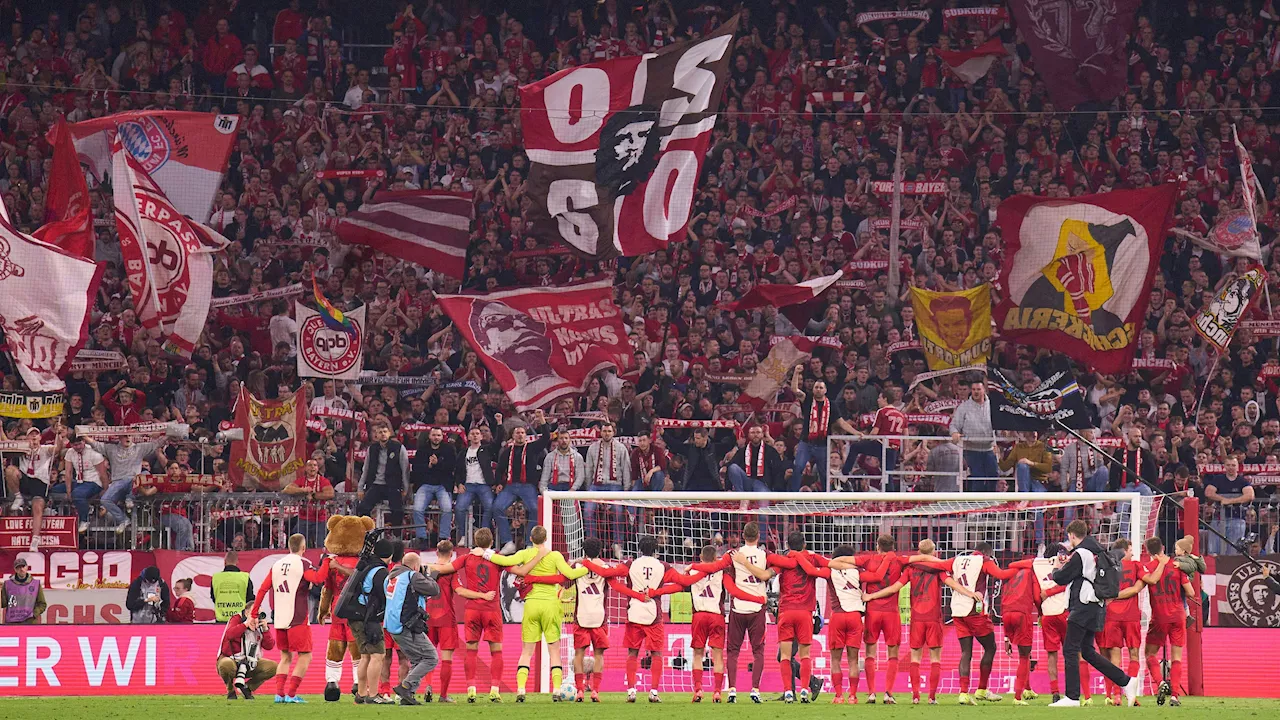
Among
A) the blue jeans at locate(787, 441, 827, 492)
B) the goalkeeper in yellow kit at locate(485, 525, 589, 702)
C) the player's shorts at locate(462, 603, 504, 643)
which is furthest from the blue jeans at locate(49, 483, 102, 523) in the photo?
the blue jeans at locate(787, 441, 827, 492)

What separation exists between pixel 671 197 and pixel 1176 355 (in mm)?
7544

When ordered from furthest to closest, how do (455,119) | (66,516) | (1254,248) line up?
(455,119)
(1254,248)
(66,516)

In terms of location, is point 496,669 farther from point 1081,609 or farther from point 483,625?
point 1081,609

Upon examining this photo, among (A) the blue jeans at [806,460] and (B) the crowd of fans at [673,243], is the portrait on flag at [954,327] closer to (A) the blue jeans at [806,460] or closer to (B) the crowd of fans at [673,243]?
(B) the crowd of fans at [673,243]

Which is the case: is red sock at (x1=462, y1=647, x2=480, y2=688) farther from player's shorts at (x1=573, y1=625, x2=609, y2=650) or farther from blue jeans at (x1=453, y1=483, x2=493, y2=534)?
blue jeans at (x1=453, y1=483, x2=493, y2=534)

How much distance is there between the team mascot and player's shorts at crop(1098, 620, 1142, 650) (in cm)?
728

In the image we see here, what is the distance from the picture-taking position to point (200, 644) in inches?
747

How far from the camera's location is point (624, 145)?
79.3 feet

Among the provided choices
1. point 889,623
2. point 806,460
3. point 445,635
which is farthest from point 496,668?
point 806,460

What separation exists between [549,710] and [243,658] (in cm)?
347

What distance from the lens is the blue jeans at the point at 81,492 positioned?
22.4m

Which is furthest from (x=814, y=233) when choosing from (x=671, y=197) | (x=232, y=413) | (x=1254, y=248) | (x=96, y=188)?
(x=96, y=188)

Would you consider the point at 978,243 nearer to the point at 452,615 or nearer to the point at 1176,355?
the point at 1176,355

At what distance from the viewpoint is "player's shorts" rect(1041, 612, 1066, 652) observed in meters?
17.6
